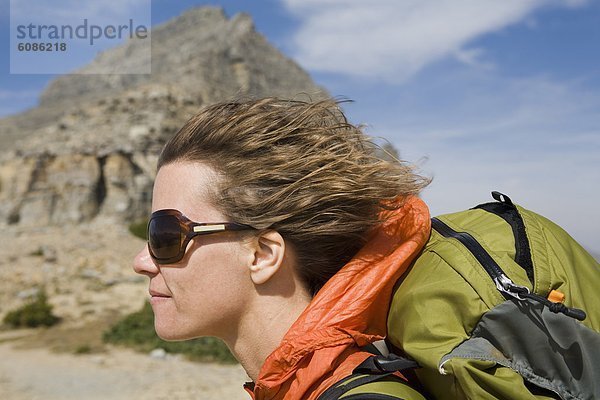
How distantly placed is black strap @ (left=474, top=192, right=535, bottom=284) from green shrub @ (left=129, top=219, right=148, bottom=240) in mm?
26171

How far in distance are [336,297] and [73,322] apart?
1572cm

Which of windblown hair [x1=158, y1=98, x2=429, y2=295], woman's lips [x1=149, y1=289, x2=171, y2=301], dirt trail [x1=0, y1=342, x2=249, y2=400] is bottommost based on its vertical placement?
dirt trail [x1=0, y1=342, x2=249, y2=400]

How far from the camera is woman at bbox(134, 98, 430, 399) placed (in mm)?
1681

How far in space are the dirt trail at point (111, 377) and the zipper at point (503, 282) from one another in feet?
30.9

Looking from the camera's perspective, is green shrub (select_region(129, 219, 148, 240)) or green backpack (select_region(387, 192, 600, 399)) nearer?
green backpack (select_region(387, 192, 600, 399))

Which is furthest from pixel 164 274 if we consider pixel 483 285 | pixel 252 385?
pixel 483 285

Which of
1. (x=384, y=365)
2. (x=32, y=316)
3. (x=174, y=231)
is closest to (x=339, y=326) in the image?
(x=384, y=365)

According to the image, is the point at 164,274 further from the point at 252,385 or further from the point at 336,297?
the point at 336,297

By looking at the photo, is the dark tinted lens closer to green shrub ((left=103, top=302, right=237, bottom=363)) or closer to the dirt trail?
the dirt trail

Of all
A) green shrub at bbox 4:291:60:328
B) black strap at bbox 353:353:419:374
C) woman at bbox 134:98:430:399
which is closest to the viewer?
black strap at bbox 353:353:419:374

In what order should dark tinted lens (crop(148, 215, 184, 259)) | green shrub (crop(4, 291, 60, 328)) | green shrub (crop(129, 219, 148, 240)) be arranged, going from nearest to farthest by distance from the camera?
dark tinted lens (crop(148, 215, 184, 259))
green shrub (crop(4, 291, 60, 328))
green shrub (crop(129, 219, 148, 240))

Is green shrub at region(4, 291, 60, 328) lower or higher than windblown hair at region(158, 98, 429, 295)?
lower

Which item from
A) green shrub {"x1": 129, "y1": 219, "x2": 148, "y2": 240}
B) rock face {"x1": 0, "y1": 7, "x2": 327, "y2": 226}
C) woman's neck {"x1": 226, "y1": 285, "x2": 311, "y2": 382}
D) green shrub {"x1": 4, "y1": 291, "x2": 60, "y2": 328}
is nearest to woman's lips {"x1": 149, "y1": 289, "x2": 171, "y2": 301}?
woman's neck {"x1": 226, "y1": 285, "x2": 311, "y2": 382}

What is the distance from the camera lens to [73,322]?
15.8 meters
